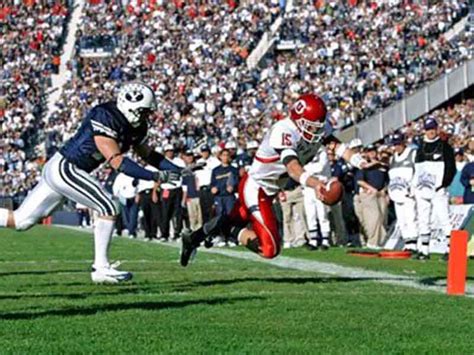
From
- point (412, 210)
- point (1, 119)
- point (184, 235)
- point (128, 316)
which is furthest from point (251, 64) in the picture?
point (128, 316)

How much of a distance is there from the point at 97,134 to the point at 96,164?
39 centimetres

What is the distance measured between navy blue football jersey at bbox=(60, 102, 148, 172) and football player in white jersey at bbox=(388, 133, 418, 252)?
6293 mm

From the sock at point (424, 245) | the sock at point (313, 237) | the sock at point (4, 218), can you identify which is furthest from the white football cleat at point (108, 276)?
the sock at point (313, 237)

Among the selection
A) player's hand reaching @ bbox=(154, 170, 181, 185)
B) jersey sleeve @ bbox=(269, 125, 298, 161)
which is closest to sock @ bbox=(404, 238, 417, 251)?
jersey sleeve @ bbox=(269, 125, 298, 161)

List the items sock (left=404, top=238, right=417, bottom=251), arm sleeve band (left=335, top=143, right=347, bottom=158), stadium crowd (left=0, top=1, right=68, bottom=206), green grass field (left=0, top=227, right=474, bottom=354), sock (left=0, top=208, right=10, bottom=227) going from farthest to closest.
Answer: stadium crowd (left=0, top=1, right=68, bottom=206)
sock (left=404, top=238, right=417, bottom=251)
arm sleeve band (left=335, top=143, right=347, bottom=158)
sock (left=0, top=208, right=10, bottom=227)
green grass field (left=0, top=227, right=474, bottom=354)

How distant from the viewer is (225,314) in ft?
28.0

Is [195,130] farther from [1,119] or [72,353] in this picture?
[72,353]

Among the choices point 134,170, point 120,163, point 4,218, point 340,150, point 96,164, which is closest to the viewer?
point 134,170

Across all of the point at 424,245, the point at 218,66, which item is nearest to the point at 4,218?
A: the point at 424,245

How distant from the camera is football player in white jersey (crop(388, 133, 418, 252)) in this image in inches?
672

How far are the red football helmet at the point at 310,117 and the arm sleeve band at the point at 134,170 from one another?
1.43 meters

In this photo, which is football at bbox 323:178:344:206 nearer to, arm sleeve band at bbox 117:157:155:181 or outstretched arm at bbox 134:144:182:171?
arm sleeve band at bbox 117:157:155:181

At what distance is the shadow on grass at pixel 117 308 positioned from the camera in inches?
333

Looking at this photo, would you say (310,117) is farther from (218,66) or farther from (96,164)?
(218,66)
